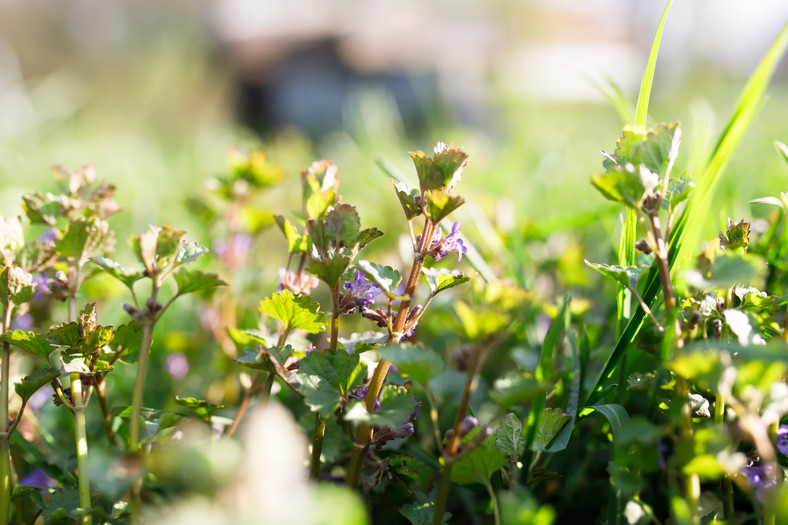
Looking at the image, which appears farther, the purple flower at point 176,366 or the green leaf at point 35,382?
the purple flower at point 176,366

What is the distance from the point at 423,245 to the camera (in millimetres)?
647

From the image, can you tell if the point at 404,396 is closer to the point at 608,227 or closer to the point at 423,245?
the point at 423,245

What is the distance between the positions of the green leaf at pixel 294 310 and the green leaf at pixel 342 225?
3.2 inches

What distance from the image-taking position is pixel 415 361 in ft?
1.68

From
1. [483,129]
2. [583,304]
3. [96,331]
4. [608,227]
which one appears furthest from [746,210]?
[483,129]

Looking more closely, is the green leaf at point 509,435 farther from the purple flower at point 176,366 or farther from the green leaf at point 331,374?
the purple flower at point 176,366

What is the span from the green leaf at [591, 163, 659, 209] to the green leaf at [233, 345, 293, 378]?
0.37 metres

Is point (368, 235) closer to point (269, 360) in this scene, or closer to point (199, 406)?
point (269, 360)

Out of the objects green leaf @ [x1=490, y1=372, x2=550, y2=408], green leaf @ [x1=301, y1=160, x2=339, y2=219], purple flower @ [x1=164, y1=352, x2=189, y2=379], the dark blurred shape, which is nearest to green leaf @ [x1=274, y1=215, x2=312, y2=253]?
green leaf @ [x1=301, y1=160, x2=339, y2=219]

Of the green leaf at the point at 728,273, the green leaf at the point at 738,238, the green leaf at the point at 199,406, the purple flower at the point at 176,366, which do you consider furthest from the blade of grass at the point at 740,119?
the purple flower at the point at 176,366

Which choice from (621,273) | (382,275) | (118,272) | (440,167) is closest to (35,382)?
(118,272)

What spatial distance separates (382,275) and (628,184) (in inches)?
10.2

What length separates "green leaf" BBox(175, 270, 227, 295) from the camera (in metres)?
0.63

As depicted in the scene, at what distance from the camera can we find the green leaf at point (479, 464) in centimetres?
56
